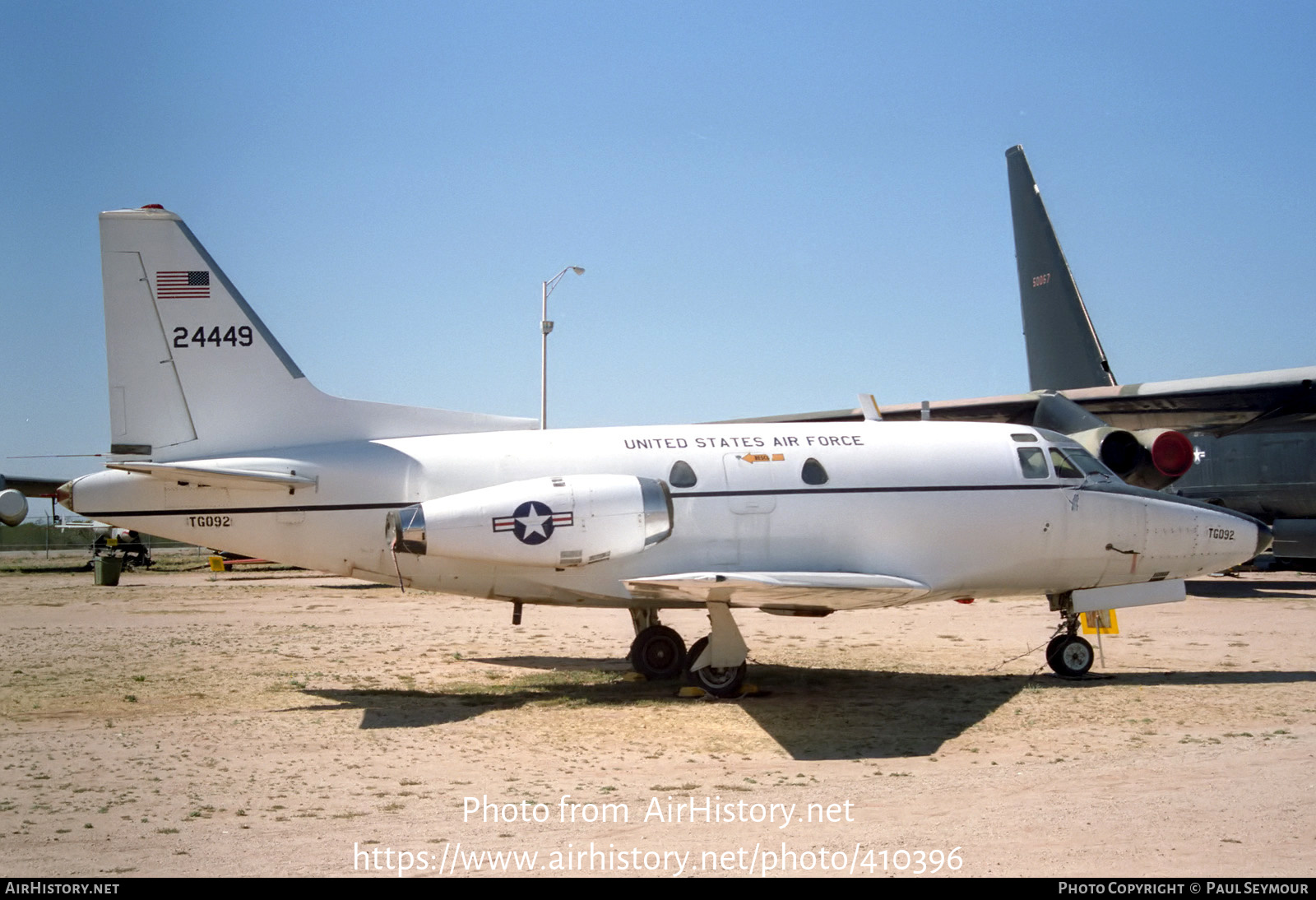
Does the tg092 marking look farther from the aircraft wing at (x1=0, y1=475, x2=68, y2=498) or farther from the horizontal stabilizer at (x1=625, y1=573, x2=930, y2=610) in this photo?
the aircraft wing at (x1=0, y1=475, x2=68, y2=498)

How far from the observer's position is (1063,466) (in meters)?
13.2

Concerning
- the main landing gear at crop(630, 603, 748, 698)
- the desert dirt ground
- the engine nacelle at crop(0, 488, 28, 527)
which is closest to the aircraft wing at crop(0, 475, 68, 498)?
the engine nacelle at crop(0, 488, 28, 527)

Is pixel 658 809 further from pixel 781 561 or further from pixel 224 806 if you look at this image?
pixel 781 561

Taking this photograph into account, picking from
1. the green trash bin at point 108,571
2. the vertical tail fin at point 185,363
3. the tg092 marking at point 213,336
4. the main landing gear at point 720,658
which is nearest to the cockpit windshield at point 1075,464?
the main landing gear at point 720,658

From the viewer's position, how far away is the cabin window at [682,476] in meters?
12.4

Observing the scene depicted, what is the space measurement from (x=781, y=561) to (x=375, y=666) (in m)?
6.17

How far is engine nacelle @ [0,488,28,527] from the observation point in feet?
122

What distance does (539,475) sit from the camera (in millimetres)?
12312

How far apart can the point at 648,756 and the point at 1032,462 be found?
20.9ft

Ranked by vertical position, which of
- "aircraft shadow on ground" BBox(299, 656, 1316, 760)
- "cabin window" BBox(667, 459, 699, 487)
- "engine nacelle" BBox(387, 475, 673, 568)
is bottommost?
"aircraft shadow on ground" BBox(299, 656, 1316, 760)

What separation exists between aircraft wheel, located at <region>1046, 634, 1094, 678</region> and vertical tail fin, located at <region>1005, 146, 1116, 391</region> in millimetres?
13493

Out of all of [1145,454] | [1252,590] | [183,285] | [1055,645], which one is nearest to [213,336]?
[183,285]

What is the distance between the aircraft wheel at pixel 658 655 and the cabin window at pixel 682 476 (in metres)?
2.65

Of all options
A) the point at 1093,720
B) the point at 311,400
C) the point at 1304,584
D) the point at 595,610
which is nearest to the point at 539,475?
the point at 311,400
